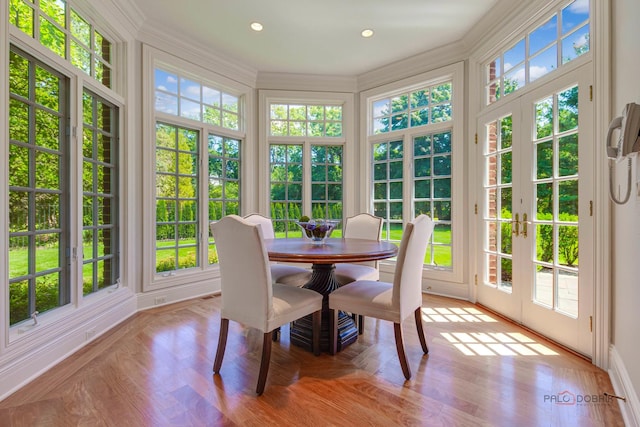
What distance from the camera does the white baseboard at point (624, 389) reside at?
1442 mm

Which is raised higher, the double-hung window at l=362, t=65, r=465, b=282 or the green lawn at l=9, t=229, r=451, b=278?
the double-hung window at l=362, t=65, r=465, b=282

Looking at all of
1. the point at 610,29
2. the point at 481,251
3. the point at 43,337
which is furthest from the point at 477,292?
the point at 43,337

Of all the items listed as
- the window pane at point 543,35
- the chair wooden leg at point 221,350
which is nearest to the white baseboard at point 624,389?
the chair wooden leg at point 221,350

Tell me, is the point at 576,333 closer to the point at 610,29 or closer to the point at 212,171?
the point at 610,29

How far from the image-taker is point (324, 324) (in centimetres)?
239

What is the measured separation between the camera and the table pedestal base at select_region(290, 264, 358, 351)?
7.58ft

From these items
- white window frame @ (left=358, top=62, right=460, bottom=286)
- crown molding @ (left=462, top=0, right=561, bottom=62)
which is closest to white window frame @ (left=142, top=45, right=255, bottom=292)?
white window frame @ (left=358, top=62, right=460, bottom=286)

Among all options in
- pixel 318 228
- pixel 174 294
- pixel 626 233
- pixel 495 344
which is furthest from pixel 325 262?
pixel 174 294

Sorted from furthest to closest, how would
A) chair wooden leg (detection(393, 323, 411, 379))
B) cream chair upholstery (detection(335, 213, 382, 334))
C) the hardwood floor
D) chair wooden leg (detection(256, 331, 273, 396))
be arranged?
cream chair upholstery (detection(335, 213, 382, 334)) → chair wooden leg (detection(393, 323, 411, 379)) → chair wooden leg (detection(256, 331, 273, 396)) → the hardwood floor

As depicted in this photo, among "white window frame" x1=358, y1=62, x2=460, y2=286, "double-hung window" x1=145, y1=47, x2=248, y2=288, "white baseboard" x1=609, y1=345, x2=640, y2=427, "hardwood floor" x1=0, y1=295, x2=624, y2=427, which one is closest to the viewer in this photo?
"white baseboard" x1=609, y1=345, x2=640, y2=427

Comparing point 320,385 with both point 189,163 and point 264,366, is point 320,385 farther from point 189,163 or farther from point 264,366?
point 189,163

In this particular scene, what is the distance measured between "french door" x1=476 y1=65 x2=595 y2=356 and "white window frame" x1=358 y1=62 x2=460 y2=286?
34 cm

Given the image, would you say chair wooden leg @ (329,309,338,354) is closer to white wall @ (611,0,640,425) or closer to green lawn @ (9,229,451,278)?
white wall @ (611,0,640,425)

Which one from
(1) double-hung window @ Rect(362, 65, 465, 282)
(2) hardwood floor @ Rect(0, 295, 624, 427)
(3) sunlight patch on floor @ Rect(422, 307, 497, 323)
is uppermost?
(1) double-hung window @ Rect(362, 65, 465, 282)
